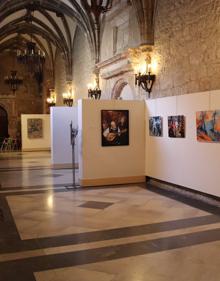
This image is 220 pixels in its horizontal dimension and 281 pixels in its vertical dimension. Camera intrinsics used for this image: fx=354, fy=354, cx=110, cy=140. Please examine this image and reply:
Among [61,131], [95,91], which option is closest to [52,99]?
[95,91]

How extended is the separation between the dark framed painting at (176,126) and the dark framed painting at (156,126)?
1.28 ft

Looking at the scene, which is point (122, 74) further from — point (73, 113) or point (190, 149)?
point (190, 149)

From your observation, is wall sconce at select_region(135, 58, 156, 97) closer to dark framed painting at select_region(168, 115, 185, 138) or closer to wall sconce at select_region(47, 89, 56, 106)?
dark framed painting at select_region(168, 115, 185, 138)

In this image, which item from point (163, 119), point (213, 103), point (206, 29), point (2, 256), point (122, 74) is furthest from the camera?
point (122, 74)

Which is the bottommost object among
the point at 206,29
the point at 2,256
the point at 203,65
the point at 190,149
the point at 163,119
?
the point at 2,256

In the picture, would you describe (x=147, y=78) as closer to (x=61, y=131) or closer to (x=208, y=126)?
(x=208, y=126)

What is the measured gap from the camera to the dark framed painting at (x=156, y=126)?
8094 mm

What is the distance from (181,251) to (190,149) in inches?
129

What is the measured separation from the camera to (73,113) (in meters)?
11.5

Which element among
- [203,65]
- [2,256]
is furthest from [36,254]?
[203,65]

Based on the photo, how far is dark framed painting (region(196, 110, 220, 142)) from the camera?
6.18 m

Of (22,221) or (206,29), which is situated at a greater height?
(206,29)

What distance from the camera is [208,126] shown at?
21.0ft

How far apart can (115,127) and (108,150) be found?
58 centimetres
